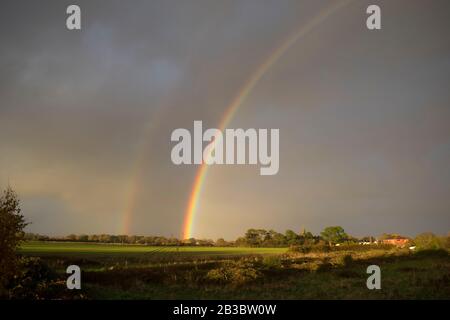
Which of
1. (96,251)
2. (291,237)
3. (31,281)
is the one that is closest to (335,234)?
(291,237)

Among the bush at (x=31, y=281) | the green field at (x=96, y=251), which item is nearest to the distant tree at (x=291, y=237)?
the green field at (x=96, y=251)

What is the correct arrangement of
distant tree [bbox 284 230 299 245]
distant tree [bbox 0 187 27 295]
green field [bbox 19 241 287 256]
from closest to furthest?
1. distant tree [bbox 0 187 27 295]
2. green field [bbox 19 241 287 256]
3. distant tree [bbox 284 230 299 245]

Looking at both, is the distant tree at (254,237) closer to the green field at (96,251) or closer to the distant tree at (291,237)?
the distant tree at (291,237)

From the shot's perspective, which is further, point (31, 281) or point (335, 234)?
point (335, 234)

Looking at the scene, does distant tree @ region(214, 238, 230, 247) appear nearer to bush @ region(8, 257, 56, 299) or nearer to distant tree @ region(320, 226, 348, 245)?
distant tree @ region(320, 226, 348, 245)

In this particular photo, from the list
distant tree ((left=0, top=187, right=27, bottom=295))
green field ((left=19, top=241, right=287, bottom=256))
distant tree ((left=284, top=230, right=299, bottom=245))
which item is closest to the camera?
distant tree ((left=0, top=187, right=27, bottom=295))

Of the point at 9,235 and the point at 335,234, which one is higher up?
the point at 9,235

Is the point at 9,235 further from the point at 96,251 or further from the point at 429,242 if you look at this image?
the point at 429,242

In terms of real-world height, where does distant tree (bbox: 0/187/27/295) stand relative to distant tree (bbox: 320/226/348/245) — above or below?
above

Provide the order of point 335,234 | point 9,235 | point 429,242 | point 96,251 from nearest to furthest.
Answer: point 9,235
point 429,242
point 96,251
point 335,234

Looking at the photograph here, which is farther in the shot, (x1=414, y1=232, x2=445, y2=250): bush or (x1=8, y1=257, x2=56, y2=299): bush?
(x1=414, y1=232, x2=445, y2=250): bush

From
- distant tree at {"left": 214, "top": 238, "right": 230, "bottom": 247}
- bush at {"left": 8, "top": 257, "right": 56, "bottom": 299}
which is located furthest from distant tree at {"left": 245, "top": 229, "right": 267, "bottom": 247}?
bush at {"left": 8, "top": 257, "right": 56, "bottom": 299}
